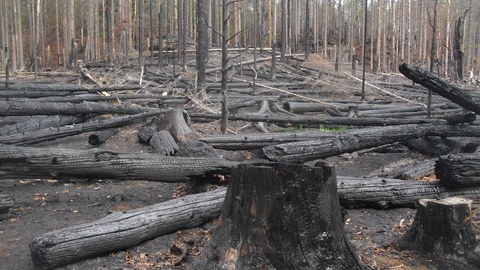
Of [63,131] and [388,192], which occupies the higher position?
[63,131]

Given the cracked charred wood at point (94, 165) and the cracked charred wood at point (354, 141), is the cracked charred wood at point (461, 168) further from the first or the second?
the cracked charred wood at point (94, 165)

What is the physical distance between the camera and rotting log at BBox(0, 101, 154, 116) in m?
10.8

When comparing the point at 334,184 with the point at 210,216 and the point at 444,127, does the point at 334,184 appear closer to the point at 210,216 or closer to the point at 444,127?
the point at 210,216

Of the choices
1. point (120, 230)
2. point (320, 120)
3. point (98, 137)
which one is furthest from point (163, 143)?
point (320, 120)

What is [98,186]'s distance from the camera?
7648 mm

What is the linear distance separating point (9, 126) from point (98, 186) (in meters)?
4.90

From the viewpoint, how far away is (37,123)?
11484mm

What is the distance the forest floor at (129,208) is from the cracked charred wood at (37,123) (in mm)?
3556

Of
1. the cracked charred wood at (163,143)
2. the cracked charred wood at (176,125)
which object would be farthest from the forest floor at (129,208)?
the cracked charred wood at (176,125)

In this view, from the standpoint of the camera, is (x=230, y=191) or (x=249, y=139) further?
(x=249, y=139)

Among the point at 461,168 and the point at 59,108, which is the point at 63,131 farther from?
the point at 461,168

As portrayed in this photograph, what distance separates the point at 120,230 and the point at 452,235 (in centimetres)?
321

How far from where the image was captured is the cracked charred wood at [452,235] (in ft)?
15.3

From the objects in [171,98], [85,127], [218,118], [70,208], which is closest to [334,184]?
[70,208]
